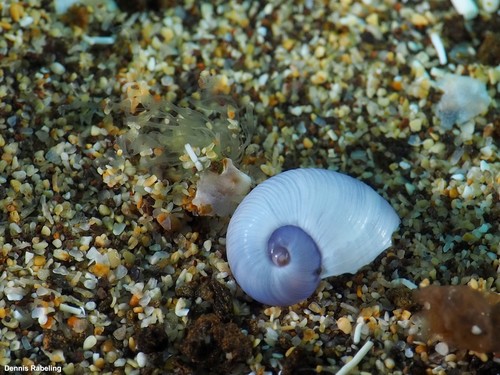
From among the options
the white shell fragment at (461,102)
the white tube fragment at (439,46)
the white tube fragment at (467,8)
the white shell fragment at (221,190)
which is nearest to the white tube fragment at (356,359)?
the white shell fragment at (221,190)

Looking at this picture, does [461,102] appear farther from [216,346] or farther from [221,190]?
[216,346]

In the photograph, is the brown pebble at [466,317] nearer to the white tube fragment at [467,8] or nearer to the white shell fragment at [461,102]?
the white shell fragment at [461,102]

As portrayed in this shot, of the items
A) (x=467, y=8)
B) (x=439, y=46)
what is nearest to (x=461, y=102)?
(x=439, y=46)

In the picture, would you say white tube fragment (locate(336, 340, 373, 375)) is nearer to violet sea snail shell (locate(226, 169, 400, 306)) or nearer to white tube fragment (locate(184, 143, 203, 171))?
violet sea snail shell (locate(226, 169, 400, 306))

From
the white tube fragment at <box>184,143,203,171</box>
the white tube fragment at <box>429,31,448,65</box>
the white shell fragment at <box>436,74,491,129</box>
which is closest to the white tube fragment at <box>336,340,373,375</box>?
the white tube fragment at <box>184,143,203,171</box>

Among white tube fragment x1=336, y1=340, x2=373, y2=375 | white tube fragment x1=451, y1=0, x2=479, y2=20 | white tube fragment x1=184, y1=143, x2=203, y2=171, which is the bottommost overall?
white tube fragment x1=336, y1=340, x2=373, y2=375

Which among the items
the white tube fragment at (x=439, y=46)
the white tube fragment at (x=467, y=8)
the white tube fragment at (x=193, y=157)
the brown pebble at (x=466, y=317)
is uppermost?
the white tube fragment at (x=467, y=8)
